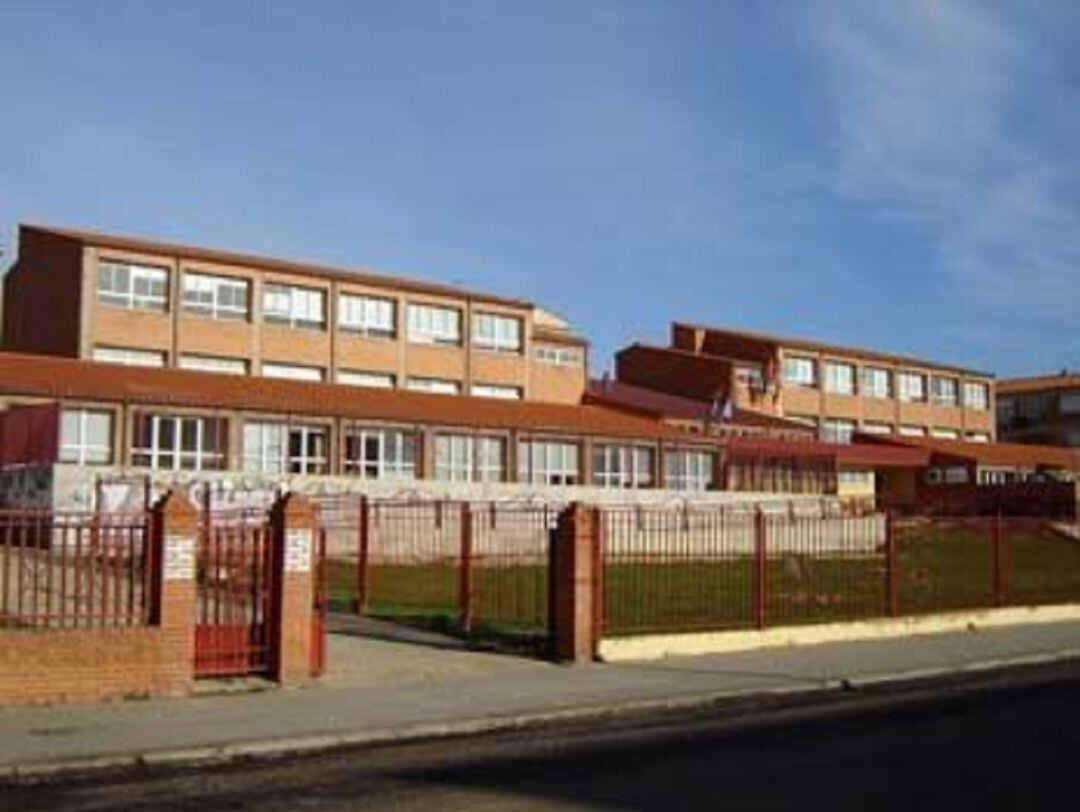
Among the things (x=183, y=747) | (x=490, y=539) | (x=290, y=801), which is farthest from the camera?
(x=490, y=539)

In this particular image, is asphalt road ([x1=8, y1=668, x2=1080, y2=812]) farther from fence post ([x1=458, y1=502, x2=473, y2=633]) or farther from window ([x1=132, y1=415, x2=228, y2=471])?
window ([x1=132, y1=415, x2=228, y2=471])

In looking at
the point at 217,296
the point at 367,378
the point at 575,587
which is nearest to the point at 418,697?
the point at 575,587

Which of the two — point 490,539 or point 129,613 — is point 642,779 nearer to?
point 129,613

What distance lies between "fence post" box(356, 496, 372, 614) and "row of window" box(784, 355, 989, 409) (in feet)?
249

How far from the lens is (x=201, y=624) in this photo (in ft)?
64.1

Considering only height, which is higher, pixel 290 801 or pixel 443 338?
pixel 443 338

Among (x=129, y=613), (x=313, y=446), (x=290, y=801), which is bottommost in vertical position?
(x=290, y=801)

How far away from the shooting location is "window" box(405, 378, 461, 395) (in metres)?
79.6

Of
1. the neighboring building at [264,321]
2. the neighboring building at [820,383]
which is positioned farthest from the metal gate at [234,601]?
the neighboring building at [820,383]

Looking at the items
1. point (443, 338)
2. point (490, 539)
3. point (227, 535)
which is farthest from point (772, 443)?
point (227, 535)

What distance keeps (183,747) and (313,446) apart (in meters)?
41.4

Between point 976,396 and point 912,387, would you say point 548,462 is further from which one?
point 976,396

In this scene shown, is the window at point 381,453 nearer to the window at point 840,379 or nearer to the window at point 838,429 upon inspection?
the window at point 838,429

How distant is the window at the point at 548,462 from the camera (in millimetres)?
61344
